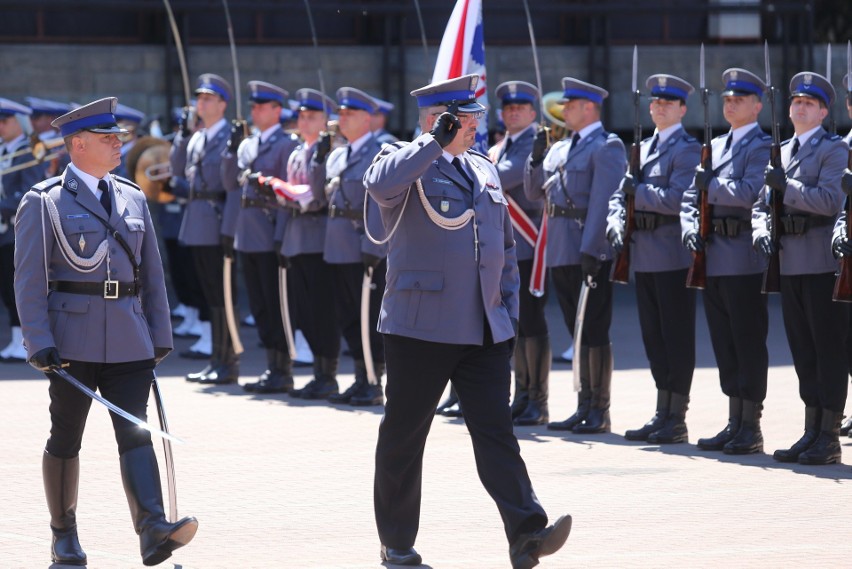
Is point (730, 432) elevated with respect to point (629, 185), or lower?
lower

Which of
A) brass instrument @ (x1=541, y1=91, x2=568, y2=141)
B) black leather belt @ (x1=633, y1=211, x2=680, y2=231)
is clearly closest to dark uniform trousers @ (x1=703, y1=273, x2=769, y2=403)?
black leather belt @ (x1=633, y1=211, x2=680, y2=231)

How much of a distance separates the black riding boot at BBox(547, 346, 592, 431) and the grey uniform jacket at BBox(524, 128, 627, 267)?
0.62m

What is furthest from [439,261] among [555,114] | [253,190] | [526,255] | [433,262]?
[555,114]

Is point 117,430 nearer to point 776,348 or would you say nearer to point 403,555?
point 403,555

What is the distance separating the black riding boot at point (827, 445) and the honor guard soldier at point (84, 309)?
3.86 meters

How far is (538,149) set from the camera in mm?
10383

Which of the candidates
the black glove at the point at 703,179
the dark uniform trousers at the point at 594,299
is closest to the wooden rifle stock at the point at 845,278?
the black glove at the point at 703,179

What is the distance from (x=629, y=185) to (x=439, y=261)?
338cm

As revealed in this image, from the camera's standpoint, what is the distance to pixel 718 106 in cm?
2055

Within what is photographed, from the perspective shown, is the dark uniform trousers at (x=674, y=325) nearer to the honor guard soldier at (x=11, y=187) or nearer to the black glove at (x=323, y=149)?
the black glove at (x=323, y=149)

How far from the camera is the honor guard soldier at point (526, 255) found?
1067 centimetres

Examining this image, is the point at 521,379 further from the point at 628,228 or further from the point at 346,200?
the point at 346,200

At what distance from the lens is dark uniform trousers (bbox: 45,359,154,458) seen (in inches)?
265

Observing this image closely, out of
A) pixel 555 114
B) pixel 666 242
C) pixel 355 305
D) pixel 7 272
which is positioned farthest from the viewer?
pixel 555 114
